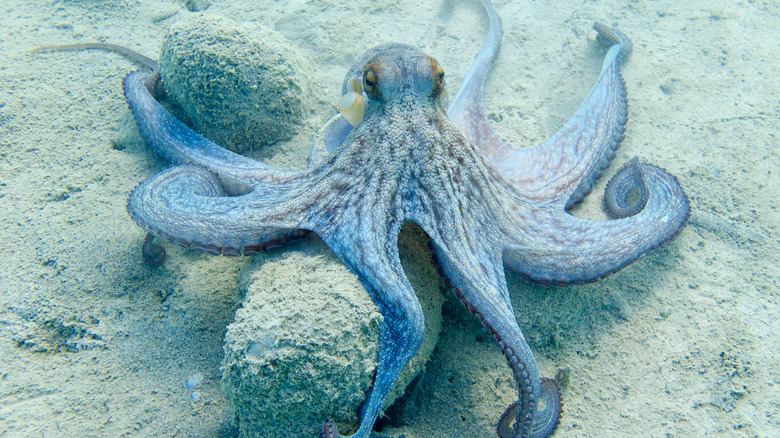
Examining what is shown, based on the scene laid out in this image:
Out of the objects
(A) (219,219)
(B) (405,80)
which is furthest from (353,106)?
(A) (219,219)

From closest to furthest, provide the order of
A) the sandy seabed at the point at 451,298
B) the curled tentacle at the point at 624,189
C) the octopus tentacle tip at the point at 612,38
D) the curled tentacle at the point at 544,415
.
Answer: the curled tentacle at the point at 544,415 → the sandy seabed at the point at 451,298 → the curled tentacle at the point at 624,189 → the octopus tentacle tip at the point at 612,38

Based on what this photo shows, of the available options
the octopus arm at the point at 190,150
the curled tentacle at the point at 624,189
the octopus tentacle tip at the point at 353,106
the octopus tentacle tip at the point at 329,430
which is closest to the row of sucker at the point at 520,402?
the octopus tentacle tip at the point at 329,430

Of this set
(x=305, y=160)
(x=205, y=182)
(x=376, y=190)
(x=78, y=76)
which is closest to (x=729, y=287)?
(x=376, y=190)

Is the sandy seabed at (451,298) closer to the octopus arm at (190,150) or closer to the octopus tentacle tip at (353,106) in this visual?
the octopus arm at (190,150)

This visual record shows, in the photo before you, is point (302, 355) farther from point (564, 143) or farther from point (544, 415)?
point (564, 143)

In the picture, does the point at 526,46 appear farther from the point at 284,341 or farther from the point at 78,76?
the point at 78,76

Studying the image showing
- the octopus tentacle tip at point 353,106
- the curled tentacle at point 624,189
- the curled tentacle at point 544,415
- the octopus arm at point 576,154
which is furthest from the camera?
the curled tentacle at point 624,189
